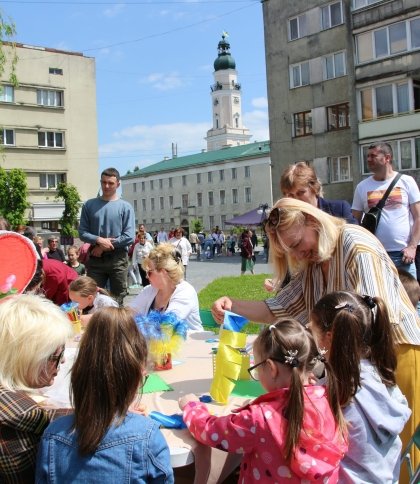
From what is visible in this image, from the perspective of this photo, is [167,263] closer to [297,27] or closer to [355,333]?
[355,333]

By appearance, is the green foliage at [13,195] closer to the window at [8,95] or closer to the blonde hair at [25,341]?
the window at [8,95]

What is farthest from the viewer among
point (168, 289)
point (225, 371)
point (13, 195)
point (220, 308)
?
point (13, 195)

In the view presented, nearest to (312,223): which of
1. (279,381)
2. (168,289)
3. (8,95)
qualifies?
(279,381)

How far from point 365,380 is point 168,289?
7.31 ft

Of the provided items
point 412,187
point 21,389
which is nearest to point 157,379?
point 21,389

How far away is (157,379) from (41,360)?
0.81 m

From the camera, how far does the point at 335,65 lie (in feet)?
94.4

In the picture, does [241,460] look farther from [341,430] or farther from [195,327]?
[195,327]

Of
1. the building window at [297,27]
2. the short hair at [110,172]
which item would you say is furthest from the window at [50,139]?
the short hair at [110,172]

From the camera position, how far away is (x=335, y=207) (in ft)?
14.8

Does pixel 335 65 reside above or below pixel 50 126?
above

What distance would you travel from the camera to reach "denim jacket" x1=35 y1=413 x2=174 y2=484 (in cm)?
181

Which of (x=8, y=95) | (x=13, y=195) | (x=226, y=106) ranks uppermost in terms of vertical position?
(x=226, y=106)

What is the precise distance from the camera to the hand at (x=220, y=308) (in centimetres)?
298
